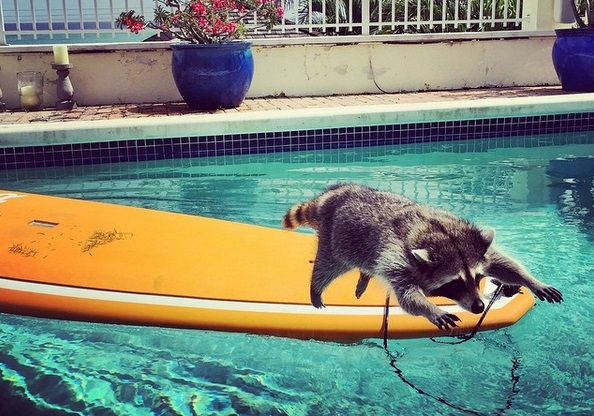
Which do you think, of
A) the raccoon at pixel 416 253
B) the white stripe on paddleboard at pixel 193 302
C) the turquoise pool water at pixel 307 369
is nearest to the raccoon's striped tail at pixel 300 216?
the raccoon at pixel 416 253

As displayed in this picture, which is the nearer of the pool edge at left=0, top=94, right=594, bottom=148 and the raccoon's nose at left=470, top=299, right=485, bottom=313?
the raccoon's nose at left=470, top=299, right=485, bottom=313

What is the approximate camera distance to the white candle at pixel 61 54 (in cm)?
816

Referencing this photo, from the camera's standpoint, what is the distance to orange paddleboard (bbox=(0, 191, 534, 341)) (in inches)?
131

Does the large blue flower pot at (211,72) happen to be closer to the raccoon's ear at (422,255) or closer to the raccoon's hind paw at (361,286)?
the raccoon's hind paw at (361,286)

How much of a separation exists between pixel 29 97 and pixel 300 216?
5926mm

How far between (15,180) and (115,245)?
3.17 m

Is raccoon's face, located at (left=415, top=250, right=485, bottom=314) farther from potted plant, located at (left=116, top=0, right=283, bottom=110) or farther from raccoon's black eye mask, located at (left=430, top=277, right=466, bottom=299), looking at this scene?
potted plant, located at (left=116, top=0, right=283, bottom=110)

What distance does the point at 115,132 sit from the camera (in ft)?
22.5

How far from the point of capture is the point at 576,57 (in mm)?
8938

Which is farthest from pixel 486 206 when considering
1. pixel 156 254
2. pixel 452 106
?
pixel 156 254

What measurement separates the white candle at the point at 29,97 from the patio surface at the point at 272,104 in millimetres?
105

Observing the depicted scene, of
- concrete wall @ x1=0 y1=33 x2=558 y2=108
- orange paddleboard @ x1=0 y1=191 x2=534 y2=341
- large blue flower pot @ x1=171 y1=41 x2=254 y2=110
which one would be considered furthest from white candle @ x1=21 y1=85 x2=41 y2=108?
orange paddleboard @ x1=0 y1=191 x2=534 y2=341

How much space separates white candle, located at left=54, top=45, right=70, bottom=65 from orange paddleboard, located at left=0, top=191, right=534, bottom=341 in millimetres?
4413

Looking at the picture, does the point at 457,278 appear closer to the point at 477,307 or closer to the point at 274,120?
the point at 477,307
